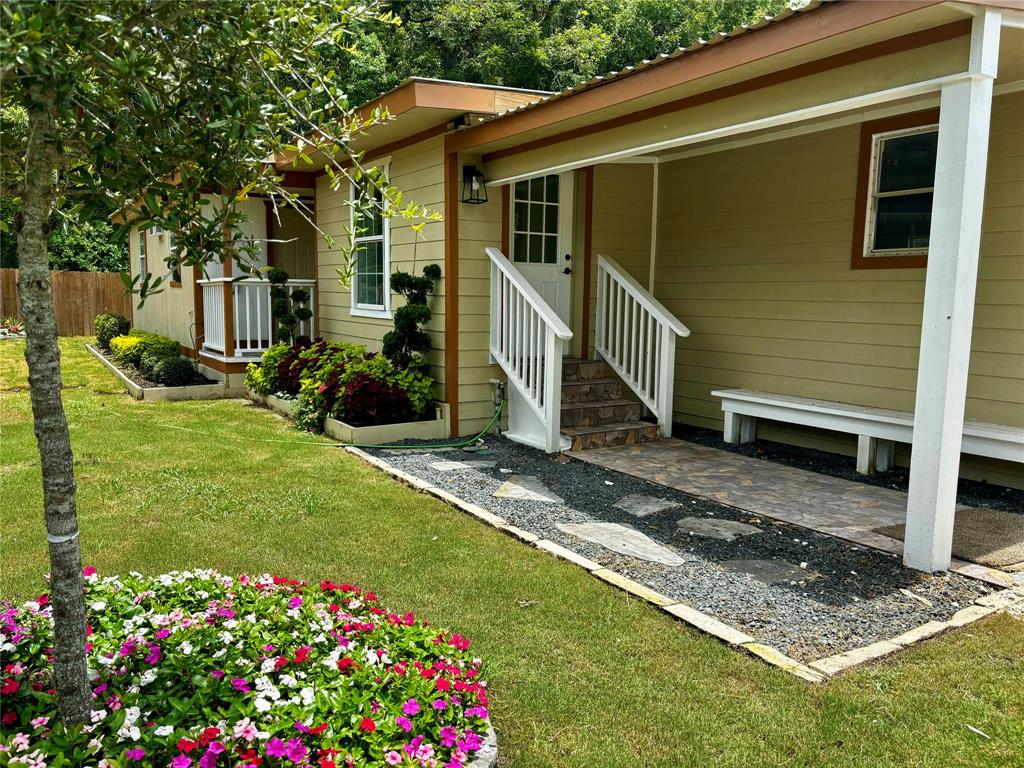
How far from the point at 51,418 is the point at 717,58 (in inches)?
150

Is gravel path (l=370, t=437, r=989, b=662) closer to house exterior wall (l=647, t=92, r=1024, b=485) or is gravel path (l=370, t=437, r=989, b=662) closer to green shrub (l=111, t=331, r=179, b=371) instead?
house exterior wall (l=647, t=92, r=1024, b=485)

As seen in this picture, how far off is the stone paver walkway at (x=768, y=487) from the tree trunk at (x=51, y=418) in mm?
3774

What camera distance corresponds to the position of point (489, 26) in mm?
17562

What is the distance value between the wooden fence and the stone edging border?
17368 mm

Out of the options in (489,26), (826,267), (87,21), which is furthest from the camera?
(489,26)

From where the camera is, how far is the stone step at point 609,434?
21.6 ft

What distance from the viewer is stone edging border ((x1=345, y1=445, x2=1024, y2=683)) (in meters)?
2.88

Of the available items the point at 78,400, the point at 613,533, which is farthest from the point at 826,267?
the point at 78,400

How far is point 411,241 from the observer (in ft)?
24.8

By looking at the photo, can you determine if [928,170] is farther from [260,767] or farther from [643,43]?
[643,43]

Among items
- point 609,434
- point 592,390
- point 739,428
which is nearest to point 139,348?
point 592,390

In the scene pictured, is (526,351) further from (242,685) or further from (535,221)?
(242,685)

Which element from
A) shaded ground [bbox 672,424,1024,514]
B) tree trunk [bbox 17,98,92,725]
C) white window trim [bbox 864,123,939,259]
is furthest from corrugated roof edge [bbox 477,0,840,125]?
tree trunk [bbox 17,98,92,725]

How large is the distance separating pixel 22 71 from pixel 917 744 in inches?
117
